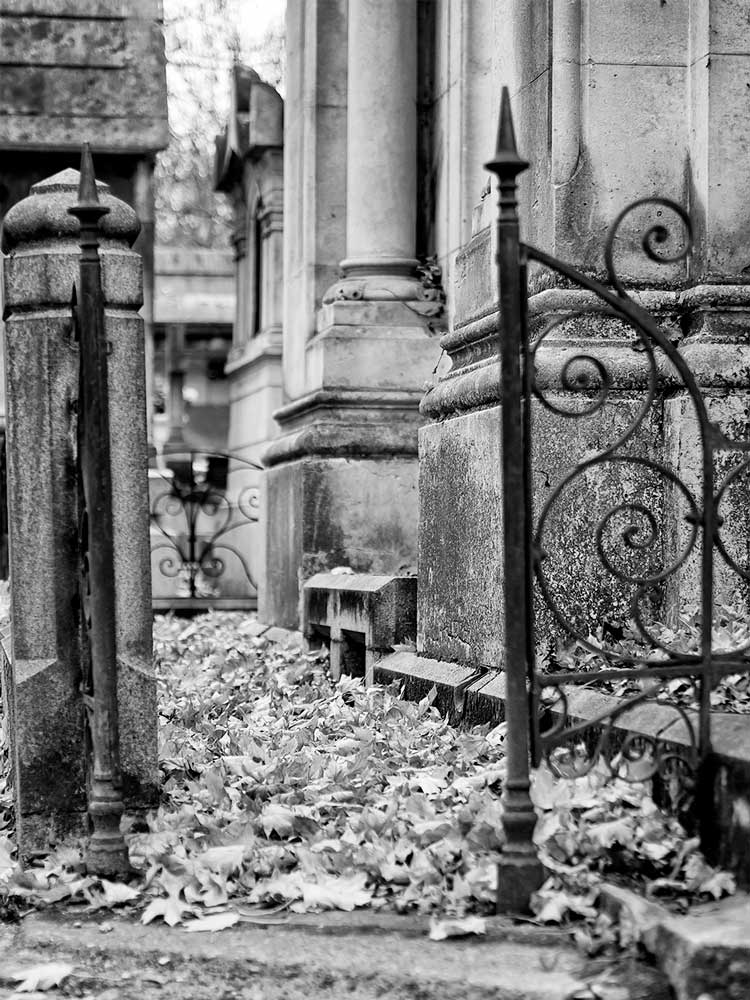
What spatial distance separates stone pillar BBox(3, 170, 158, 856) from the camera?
4.35 meters

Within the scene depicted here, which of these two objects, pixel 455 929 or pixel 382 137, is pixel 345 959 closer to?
pixel 455 929

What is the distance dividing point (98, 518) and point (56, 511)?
0.89 ft

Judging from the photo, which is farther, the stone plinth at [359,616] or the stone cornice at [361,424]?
the stone cornice at [361,424]

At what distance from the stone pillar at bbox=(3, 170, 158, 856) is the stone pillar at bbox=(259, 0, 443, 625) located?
4.02 metres

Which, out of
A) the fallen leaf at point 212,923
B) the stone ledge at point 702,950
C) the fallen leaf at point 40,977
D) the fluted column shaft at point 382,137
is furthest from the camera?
the fluted column shaft at point 382,137

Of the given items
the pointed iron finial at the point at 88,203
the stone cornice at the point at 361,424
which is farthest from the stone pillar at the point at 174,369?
the pointed iron finial at the point at 88,203

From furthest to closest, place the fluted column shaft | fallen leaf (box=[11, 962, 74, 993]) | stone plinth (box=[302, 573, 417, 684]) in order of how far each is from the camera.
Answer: the fluted column shaft, stone plinth (box=[302, 573, 417, 684]), fallen leaf (box=[11, 962, 74, 993])

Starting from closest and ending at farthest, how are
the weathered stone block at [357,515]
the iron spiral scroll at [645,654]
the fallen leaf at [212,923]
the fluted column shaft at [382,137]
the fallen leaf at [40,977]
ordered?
the fallen leaf at [40,977], the fallen leaf at [212,923], the iron spiral scroll at [645,654], the weathered stone block at [357,515], the fluted column shaft at [382,137]

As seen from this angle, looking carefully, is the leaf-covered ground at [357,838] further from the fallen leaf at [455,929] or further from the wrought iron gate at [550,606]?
the wrought iron gate at [550,606]

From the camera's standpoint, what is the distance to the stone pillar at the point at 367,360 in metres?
8.42

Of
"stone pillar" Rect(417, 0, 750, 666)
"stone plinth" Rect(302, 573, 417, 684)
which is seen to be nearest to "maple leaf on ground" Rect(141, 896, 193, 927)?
"stone pillar" Rect(417, 0, 750, 666)

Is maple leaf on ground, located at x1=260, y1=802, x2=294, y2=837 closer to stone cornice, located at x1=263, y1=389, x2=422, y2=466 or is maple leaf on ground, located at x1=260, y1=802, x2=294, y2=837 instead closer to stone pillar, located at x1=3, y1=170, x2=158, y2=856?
stone pillar, located at x1=3, y1=170, x2=158, y2=856

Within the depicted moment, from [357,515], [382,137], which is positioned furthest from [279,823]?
[382,137]

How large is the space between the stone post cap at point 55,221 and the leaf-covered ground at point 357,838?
→ 1605mm
